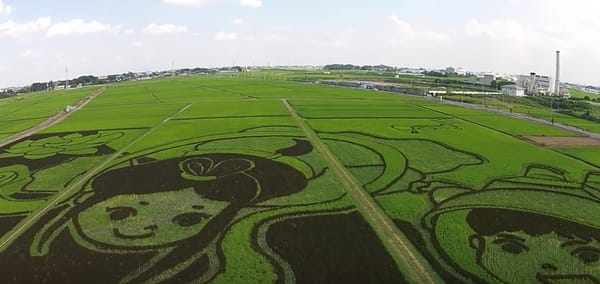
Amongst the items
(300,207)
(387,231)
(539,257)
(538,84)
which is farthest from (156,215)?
(538,84)

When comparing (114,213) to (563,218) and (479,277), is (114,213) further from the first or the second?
(563,218)

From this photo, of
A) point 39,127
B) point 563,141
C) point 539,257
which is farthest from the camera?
point 39,127

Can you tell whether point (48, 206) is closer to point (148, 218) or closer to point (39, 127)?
point (148, 218)

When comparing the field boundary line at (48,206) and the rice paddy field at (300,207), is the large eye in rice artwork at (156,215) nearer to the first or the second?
the rice paddy field at (300,207)

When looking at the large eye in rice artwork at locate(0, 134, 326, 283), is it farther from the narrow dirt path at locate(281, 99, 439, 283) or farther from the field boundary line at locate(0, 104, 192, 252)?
the narrow dirt path at locate(281, 99, 439, 283)

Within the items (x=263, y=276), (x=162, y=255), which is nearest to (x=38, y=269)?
(x=162, y=255)
